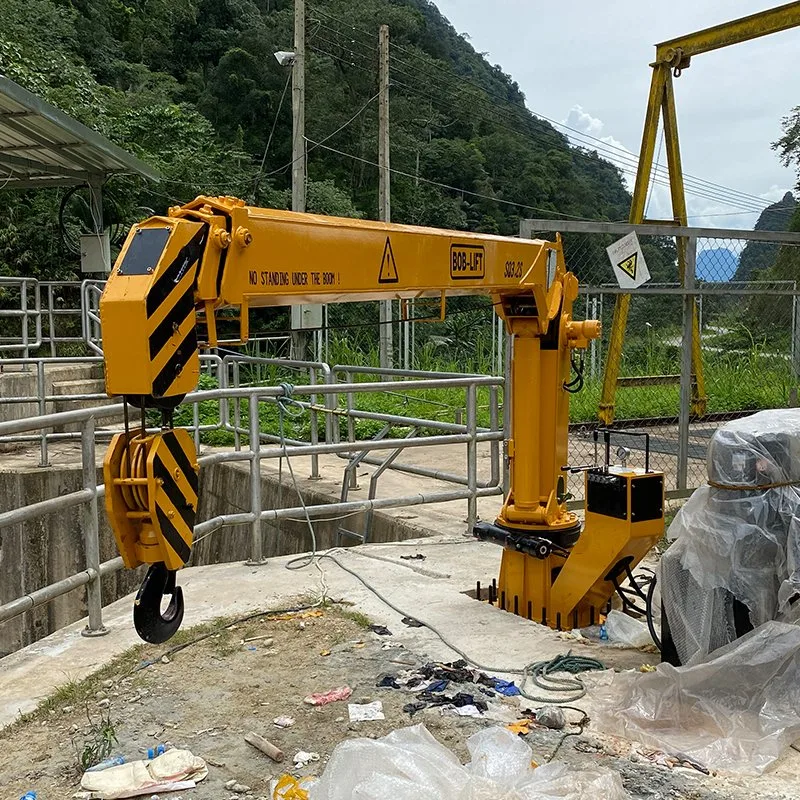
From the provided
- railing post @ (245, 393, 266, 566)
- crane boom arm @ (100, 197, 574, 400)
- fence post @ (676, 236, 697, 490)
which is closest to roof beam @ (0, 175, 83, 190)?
railing post @ (245, 393, 266, 566)

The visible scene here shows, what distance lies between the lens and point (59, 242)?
1934 cm

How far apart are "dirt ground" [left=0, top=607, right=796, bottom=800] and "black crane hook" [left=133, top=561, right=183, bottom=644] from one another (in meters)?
0.64

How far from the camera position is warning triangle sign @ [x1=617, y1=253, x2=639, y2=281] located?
267 inches

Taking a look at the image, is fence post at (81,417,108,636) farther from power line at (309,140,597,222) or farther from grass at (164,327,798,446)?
power line at (309,140,597,222)

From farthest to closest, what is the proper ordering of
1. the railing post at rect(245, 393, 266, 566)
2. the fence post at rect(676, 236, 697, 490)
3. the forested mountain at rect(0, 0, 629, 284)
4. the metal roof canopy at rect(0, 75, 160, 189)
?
1. the forested mountain at rect(0, 0, 629, 284)
2. the metal roof canopy at rect(0, 75, 160, 189)
3. the fence post at rect(676, 236, 697, 490)
4. the railing post at rect(245, 393, 266, 566)

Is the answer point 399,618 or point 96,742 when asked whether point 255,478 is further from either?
point 96,742

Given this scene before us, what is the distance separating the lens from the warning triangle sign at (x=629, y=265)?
6793 millimetres

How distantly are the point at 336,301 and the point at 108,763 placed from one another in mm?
2100

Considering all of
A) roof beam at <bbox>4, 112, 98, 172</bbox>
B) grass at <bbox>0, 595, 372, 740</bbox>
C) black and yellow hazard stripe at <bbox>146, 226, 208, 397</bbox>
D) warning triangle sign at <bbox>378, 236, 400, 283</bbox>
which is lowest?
grass at <bbox>0, 595, 372, 740</bbox>

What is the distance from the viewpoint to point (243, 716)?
3.76 metres

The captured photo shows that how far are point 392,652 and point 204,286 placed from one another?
2.26m

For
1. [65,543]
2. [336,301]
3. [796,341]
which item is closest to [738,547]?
[336,301]

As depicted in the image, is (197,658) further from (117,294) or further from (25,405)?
(25,405)

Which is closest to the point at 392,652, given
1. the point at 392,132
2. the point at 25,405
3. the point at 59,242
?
the point at 25,405
